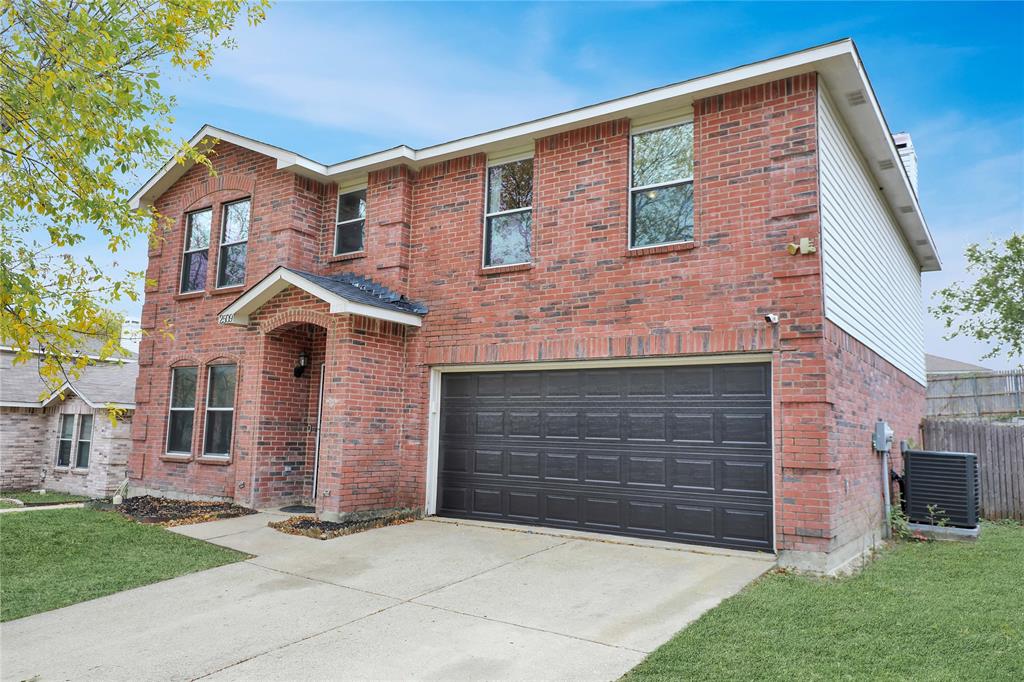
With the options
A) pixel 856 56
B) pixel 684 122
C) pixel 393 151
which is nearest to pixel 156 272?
pixel 393 151

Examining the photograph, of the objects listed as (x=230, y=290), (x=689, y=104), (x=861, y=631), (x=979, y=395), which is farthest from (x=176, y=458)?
(x=979, y=395)

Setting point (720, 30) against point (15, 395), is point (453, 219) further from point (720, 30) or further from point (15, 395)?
point (15, 395)

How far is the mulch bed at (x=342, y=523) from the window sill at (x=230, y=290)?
4.57 metres

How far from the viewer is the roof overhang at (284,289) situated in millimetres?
9203

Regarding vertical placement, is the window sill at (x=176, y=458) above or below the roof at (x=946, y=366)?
below

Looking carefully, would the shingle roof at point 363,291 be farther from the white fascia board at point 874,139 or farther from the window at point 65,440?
the window at point 65,440

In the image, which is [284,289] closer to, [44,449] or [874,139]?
[874,139]

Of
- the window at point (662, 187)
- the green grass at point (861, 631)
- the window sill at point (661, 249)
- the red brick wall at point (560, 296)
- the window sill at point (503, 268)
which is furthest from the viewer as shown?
the window sill at point (503, 268)

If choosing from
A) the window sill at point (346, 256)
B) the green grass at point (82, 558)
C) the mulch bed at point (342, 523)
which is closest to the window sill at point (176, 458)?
the green grass at point (82, 558)

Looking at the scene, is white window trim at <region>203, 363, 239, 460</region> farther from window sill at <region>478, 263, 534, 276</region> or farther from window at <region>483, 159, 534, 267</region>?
window at <region>483, 159, 534, 267</region>

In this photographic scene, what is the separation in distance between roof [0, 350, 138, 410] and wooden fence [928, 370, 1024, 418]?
951 inches

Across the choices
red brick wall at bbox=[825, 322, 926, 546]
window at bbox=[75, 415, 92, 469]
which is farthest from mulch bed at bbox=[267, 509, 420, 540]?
window at bbox=[75, 415, 92, 469]

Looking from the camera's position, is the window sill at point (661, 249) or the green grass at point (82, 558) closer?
the green grass at point (82, 558)

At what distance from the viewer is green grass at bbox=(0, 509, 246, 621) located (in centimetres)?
650
